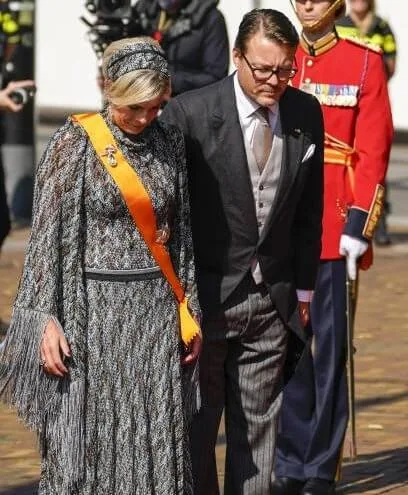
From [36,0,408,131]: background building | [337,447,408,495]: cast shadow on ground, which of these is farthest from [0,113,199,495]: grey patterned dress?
[36,0,408,131]: background building

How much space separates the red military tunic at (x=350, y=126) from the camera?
22.2 feet

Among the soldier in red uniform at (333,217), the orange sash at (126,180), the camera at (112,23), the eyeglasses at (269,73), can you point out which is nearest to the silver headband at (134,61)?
the orange sash at (126,180)

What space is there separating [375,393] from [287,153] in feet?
11.3

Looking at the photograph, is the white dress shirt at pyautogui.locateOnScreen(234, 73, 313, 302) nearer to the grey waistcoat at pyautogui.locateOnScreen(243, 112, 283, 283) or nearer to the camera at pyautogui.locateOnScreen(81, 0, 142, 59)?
the grey waistcoat at pyautogui.locateOnScreen(243, 112, 283, 283)

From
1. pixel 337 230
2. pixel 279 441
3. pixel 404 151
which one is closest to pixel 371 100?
pixel 337 230

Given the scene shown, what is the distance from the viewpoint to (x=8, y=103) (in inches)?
363

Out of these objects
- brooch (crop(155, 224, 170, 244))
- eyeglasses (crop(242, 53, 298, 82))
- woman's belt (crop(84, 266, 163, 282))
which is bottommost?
woman's belt (crop(84, 266, 163, 282))

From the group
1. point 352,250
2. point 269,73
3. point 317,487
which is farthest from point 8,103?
point 269,73

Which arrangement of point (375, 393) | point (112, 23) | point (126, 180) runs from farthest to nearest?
1. point (112, 23)
2. point (375, 393)
3. point (126, 180)

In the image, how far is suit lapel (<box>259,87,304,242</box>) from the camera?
564cm

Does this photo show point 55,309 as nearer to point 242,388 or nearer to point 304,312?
point 242,388

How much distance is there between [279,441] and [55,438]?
188 centimetres

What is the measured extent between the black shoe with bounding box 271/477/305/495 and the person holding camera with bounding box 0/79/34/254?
2392 millimetres

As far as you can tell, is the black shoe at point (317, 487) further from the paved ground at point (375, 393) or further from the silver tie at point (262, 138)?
the silver tie at point (262, 138)
